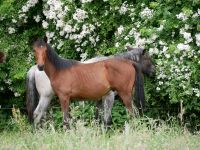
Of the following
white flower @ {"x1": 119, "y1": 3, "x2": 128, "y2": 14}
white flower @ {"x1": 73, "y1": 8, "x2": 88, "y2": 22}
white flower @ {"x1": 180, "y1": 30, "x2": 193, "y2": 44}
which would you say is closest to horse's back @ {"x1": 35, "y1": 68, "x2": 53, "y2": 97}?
white flower @ {"x1": 73, "y1": 8, "x2": 88, "y2": 22}

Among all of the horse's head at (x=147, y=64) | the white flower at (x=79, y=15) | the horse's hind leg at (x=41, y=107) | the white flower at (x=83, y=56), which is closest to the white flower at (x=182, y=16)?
the horse's head at (x=147, y=64)

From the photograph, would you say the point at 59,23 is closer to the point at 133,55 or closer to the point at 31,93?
the point at 31,93

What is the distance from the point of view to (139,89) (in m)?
11.4

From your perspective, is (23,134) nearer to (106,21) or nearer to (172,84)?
(172,84)

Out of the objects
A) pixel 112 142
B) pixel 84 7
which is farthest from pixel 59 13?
pixel 112 142

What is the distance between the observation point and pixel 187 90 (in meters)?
11.7

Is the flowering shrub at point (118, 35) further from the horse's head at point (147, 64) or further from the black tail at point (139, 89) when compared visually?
the black tail at point (139, 89)

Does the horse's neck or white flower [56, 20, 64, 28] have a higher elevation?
white flower [56, 20, 64, 28]

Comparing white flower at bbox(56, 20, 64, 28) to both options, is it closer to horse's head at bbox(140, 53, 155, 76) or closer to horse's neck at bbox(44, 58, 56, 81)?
horse's neck at bbox(44, 58, 56, 81)

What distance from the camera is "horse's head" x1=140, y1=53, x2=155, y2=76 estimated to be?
12051mm

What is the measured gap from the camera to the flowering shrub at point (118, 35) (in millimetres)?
11781

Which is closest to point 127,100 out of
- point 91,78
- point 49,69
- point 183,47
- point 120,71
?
point 120,71

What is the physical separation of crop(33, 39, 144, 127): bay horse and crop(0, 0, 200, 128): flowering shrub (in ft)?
2.77

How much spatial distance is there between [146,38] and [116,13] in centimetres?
119
